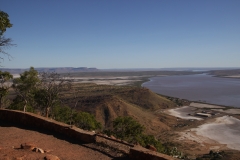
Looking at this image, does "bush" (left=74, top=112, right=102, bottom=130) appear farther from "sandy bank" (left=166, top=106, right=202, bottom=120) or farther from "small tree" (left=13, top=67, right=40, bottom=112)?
"sandy bank" (left=166, top=106, right=202, bottom=120)

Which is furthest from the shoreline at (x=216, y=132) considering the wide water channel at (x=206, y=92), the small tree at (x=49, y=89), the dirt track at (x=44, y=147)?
the dirt track at (x=44, y=147)

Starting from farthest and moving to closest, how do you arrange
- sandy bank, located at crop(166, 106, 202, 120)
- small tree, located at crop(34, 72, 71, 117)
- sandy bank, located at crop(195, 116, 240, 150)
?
sandy bank, located at crop(166, 106, 202, 120), sandy bank, located at crop(195, 116, 240, 150), small tree, located at crop(34, 72, 71, 117)

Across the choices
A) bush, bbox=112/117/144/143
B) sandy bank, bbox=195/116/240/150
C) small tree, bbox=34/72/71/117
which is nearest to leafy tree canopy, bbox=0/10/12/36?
small tree, bbox=34/72/71/117

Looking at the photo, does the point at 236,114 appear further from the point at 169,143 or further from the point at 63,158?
the point at 63,158

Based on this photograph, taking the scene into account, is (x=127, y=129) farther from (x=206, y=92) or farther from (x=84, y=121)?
(x=206, y=92)

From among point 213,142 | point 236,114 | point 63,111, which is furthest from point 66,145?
point 236,114

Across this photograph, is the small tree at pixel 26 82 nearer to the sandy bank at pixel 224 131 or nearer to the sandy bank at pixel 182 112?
the sandy bank at pixel 224 131

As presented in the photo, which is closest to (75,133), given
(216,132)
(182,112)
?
(216,132)

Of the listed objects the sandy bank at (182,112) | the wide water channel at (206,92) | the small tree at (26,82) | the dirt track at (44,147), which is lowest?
the sandy bank at (182,112)
